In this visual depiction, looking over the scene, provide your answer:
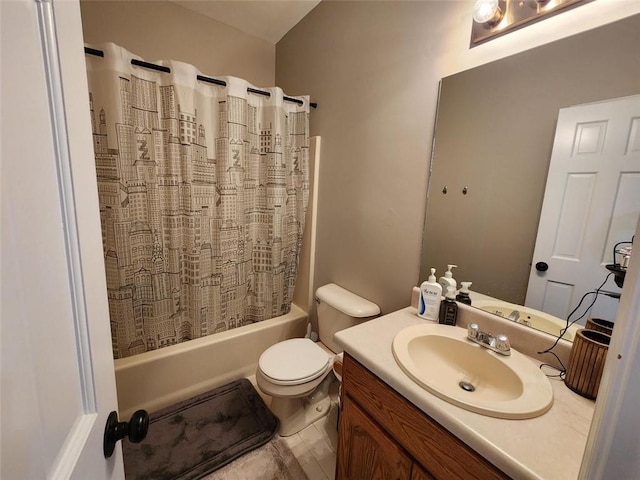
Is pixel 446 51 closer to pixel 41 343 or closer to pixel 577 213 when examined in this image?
pixel 577 213

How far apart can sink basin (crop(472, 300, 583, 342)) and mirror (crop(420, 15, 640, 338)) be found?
0.03 meters

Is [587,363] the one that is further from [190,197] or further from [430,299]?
[190,197]

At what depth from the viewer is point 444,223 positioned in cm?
123

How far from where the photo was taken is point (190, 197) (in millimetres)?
1572

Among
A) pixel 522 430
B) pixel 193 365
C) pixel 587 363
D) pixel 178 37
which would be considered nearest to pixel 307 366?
pixel 193 365

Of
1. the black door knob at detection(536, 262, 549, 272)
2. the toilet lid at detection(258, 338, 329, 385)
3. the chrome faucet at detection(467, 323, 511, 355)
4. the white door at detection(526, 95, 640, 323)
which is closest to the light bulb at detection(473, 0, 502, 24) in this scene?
the white door at detection(526, 95, 640, 323)

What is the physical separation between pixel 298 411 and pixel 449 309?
105 centimetres

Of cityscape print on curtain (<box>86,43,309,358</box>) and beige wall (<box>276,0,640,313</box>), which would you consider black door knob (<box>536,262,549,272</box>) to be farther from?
cityscape print on curtain (<box>86,43,309,358</box>)

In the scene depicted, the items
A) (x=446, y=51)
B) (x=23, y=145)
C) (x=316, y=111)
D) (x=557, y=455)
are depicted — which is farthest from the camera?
(x=316, y=111)

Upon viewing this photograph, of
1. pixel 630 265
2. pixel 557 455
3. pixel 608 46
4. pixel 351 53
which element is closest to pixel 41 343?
pixel 630 265

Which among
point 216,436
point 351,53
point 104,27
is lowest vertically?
point 216,436

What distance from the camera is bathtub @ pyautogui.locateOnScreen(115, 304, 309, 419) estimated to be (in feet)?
4.99

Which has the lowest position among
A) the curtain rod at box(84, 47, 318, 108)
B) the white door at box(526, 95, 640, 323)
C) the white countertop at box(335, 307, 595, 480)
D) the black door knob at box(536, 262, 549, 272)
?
the white countertop at box(335, 307, 595, 480)

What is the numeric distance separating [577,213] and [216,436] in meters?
1.90
